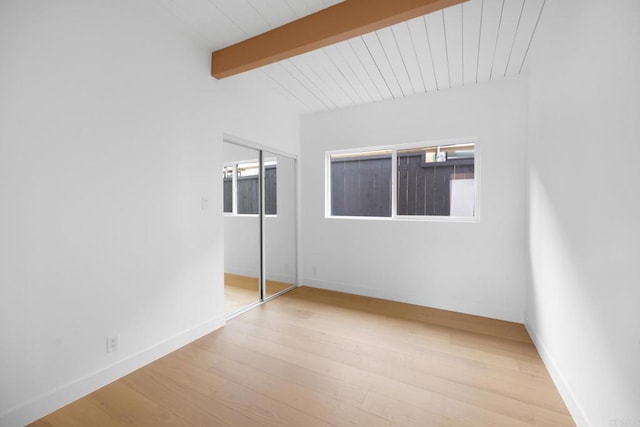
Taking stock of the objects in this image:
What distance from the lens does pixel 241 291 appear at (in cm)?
348

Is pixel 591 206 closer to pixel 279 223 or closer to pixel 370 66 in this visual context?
pixel 370 66

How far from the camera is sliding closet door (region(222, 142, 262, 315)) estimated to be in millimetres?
2938

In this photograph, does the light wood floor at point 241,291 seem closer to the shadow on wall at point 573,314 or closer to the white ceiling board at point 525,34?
the shadow on wall at point 573,314

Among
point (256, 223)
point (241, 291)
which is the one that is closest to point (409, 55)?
point (256, 223)

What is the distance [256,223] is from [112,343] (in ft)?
5.94

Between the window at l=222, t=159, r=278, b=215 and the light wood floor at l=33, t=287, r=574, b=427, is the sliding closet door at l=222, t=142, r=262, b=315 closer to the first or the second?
the window at l=222, t=159, r=278, b=215

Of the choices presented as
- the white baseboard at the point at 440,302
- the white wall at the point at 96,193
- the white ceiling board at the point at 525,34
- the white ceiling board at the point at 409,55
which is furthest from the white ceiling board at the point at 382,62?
the white baseboard at the point at 440,302

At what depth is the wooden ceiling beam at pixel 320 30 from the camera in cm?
167

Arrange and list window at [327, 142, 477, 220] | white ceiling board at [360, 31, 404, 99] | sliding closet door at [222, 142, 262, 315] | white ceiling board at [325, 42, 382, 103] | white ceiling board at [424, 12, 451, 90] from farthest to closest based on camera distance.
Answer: window at [327, 142, 477, 220], sliding closet door at [222, 142, 262, 315], white ceiling board at [325, 42, 382, 103], white ceiling board at [360, 31, 404, 99], white ceiling board at [424, 12, 451, 90]

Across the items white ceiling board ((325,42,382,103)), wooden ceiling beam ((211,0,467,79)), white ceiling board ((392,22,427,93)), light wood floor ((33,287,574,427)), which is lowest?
light wood floor ((33,287,574,427))

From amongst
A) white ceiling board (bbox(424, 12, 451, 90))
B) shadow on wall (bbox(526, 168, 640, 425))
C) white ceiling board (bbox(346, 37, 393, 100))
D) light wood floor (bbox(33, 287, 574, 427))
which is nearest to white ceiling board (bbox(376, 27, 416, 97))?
white ceiling board (bbox(346, 37, 393, 100))

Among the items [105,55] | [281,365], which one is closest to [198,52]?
[105,55]

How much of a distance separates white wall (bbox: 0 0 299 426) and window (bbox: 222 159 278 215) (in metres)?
0.34

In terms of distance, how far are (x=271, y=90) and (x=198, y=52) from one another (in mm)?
996
